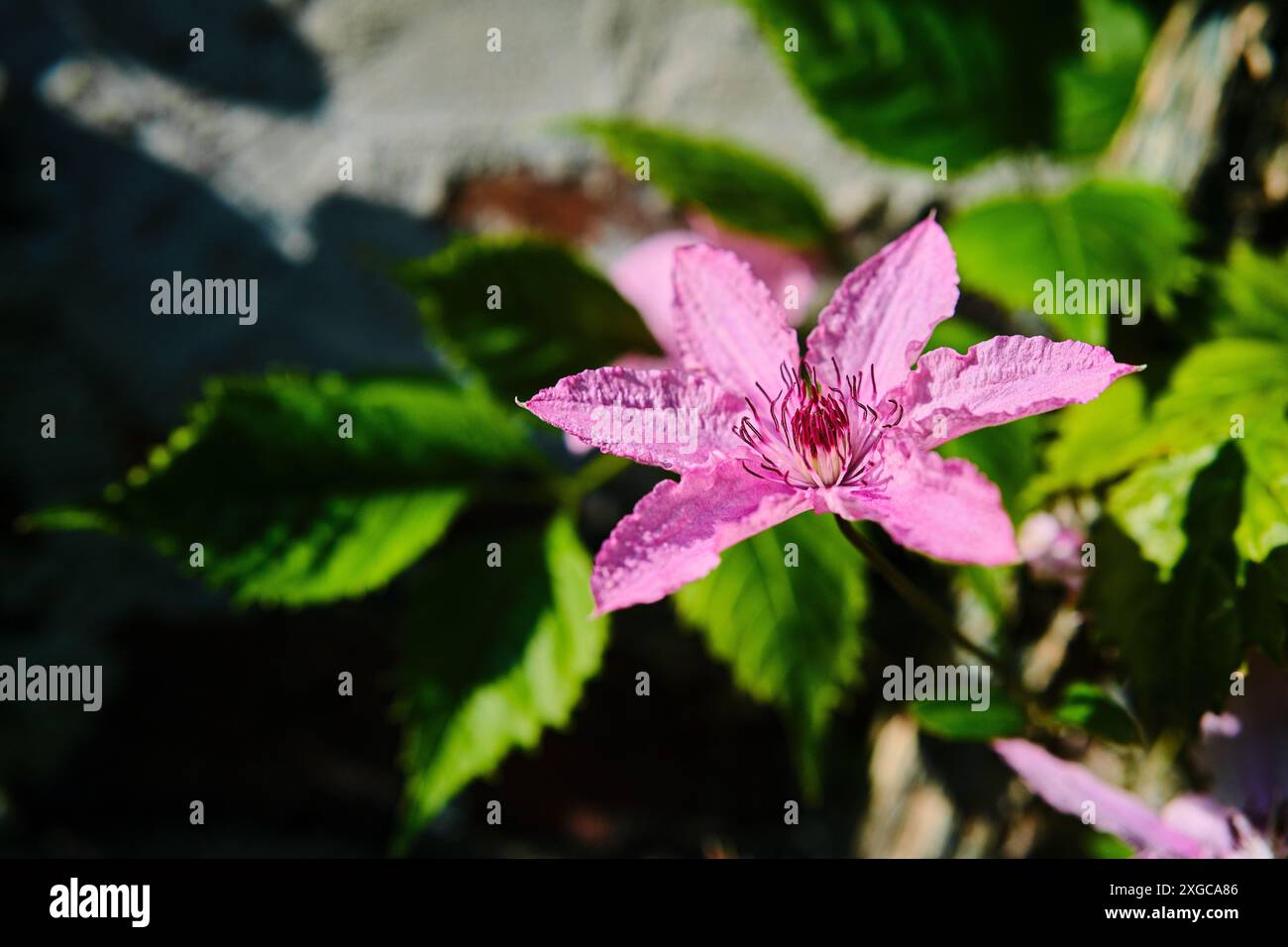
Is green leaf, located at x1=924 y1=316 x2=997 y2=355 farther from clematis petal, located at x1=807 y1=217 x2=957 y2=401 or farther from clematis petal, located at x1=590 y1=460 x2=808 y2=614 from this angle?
clematis petal, located at x1=590 y1=460 x2=808 y2=614

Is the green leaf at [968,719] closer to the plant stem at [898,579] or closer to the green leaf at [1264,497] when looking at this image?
the plant stem at [898,579]

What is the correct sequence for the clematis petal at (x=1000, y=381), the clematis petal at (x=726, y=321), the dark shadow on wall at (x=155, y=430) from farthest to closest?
1. the dark shadow on wall at (x=155, y=430)
2. the clematis petal at (x=726, y=321)
3. the clematis petal at (x=1000, y=381)

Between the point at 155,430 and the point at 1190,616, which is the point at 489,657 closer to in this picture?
the point at 1190,616

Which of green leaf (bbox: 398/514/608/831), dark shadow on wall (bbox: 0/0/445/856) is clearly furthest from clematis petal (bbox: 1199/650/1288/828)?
dark shadow on wall (bbox: 0/0/445/856)

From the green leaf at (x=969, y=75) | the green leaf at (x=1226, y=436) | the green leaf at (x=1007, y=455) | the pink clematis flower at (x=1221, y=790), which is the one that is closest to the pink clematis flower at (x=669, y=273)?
the green leaf at (x=969, y=75)
